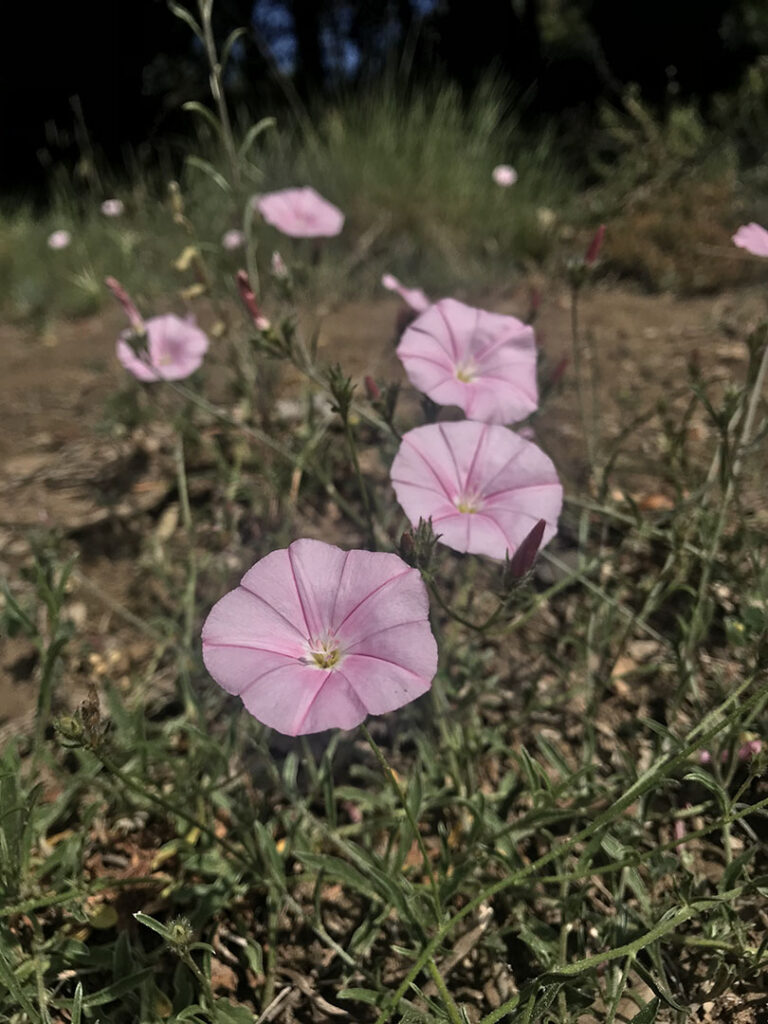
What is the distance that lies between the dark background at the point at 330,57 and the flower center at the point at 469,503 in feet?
16.8

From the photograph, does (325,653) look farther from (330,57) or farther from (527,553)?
(330,57)

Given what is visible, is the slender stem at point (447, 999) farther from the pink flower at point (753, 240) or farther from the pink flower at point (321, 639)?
the pink flower at point (753, 240)

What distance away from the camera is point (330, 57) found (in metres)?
7.88

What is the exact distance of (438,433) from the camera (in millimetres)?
1507

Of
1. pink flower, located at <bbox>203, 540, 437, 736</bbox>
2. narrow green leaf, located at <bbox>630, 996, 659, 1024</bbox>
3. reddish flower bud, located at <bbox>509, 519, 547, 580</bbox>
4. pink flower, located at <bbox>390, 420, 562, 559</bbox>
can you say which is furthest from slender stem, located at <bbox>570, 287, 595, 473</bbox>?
narrow green leaf, located at <bbox>630, 996, 659, 1024</bbox>

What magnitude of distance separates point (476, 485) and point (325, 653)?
455 millimetres

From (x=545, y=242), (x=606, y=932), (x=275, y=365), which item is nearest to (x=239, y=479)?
(x=275, y=365)

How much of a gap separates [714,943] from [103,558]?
2014mm

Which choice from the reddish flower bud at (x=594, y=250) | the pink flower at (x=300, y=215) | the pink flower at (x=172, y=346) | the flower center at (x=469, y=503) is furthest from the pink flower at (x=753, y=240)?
the pink flower at (x=172, y=346)

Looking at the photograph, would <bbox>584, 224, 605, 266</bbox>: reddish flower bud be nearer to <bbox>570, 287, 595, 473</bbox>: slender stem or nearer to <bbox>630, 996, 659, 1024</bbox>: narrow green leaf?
<bbox>570, 287, 595, 473</bbox>: slender stem

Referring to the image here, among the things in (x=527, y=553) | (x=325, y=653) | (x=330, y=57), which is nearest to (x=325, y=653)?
(x=325, y=653)

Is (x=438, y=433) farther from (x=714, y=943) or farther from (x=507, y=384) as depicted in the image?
(x=714, y=943)

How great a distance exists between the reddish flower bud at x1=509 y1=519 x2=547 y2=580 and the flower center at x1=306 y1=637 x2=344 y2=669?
305 mm

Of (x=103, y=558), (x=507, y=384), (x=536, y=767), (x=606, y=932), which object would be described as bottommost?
(x=103, y=558)
